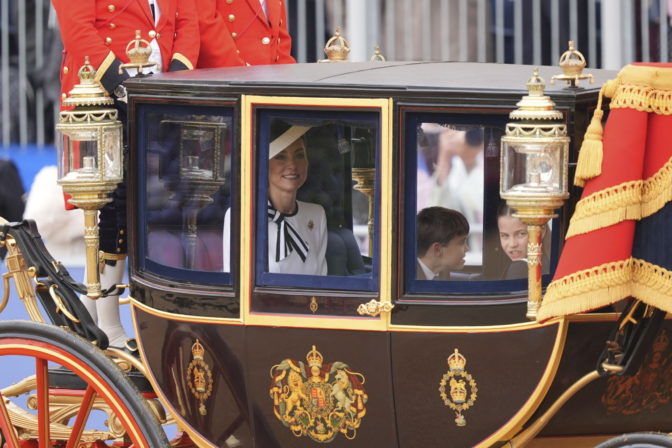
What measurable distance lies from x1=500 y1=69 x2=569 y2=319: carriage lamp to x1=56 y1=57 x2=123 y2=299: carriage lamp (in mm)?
1043

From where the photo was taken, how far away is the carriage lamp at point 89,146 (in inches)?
147

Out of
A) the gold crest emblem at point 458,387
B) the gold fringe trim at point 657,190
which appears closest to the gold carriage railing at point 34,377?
the gold crest emblem at point 458,387

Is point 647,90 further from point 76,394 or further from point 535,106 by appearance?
point 76,394

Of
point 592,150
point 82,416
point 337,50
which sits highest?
point 337,50

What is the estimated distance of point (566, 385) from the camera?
3.49 meters

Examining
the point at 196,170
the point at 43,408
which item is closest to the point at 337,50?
the point at 196,170

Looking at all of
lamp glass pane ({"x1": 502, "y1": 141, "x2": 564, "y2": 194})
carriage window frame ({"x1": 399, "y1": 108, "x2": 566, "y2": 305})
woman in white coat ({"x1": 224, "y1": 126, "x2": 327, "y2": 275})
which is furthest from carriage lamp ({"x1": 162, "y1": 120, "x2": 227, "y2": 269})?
lamp glass pane ({"x1": 502, "y1": 141, "x2": 564, "y2": 194})

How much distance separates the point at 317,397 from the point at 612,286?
79 centimetres

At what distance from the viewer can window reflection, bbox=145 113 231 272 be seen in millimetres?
3650

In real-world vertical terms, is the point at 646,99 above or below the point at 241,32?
below

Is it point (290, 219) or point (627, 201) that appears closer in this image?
point (627, 201)

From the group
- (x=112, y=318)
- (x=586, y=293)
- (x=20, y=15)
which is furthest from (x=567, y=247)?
(x=20, y=15)

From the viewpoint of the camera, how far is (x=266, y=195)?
3.57 metres

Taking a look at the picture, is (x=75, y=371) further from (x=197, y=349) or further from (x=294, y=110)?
(x=294, y=110)
